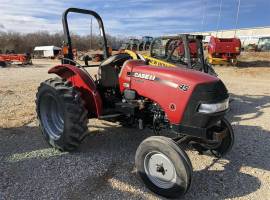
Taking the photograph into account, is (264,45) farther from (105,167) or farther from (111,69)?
(105,167)

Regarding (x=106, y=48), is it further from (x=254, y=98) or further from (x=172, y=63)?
(x=254, y=98)

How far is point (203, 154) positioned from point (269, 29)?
60985 mm

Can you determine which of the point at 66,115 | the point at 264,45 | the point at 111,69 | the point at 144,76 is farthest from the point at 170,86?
the point at 264,45

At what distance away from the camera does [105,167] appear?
14.6 feet

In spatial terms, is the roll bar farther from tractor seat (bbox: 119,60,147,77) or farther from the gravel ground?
the gravel ground

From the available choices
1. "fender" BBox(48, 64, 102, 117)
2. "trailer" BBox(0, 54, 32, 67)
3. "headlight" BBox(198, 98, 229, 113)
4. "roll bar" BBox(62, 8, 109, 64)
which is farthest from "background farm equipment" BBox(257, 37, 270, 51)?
"headlight" BBox(198, 98, 229, 113)

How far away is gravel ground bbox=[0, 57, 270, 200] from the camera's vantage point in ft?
12.5

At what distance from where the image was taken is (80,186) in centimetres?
391

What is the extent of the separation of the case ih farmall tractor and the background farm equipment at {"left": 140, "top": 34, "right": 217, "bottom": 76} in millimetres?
3375

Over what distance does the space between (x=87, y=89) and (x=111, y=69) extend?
1.66 feet

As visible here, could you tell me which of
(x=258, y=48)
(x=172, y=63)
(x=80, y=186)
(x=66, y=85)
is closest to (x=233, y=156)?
(x=80, y=186)

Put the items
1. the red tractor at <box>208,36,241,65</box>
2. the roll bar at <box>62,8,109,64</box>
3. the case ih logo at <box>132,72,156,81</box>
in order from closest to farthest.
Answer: the case ih logo at <box>132,72,156,81</box> < the roll bar at <box>62,8,109,64</box> < the red tractor at <box>208,36,241,65</box>

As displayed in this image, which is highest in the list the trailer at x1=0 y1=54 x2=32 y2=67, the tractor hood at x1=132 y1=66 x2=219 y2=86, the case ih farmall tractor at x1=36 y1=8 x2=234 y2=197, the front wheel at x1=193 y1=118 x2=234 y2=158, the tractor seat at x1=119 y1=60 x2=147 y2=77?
the tractor seat at x1=119 y1=60 x2=147 y2=77

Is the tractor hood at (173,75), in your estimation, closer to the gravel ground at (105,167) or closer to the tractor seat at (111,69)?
the tractor seat at (111,69)
